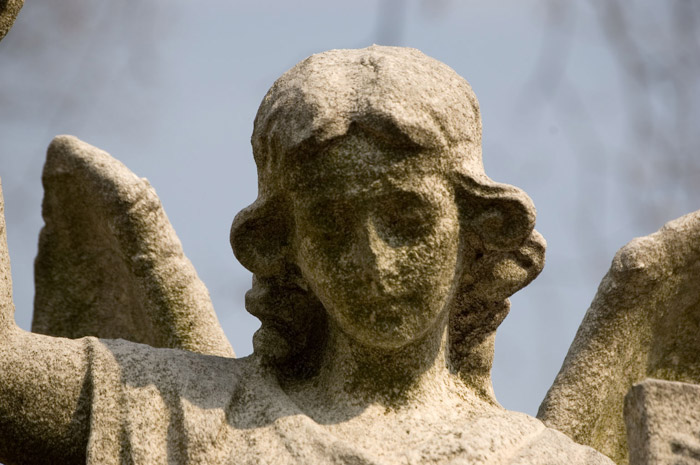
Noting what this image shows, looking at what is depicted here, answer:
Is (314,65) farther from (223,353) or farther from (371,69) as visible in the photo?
(223,353)

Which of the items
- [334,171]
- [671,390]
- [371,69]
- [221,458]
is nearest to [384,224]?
[334,171]

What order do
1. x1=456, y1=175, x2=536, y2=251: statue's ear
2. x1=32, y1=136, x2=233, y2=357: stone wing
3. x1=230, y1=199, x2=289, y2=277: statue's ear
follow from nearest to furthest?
1. x1=456, y1=175, x2=536, y2=251: statue's ear
2. x1=230, y1=199, x2=289, y2=277: statue's ear
3. x1=32, y1=136, x2=233, y2=357: stone wing

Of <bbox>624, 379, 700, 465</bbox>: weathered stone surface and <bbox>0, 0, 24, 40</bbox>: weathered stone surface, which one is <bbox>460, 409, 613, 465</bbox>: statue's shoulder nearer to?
<bbox>624, 379, 700, 465</bbox>: weathered stone surface

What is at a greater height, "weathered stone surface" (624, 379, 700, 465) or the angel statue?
the angel statue

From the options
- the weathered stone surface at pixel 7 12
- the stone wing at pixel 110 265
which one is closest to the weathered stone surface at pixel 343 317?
the stone wing at pixel 110 265

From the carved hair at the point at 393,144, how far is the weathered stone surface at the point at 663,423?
0.57m

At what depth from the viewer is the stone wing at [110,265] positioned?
5957 millimetres

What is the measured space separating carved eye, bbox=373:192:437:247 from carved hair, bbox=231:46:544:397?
17 centimetres

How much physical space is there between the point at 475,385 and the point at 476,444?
1.95 ft

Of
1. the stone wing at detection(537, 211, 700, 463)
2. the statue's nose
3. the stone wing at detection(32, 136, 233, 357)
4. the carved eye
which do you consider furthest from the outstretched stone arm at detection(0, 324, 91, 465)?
the stone wing at detection(537, 211, 700, 463)

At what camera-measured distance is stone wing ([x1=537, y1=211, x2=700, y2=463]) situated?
5648 millimetres

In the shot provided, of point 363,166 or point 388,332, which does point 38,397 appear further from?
point 363,166

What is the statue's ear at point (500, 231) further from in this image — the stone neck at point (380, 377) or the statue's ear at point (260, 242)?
the statue's ear at point (260, 242)

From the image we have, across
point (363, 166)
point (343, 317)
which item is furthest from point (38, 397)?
point (363, 166)
